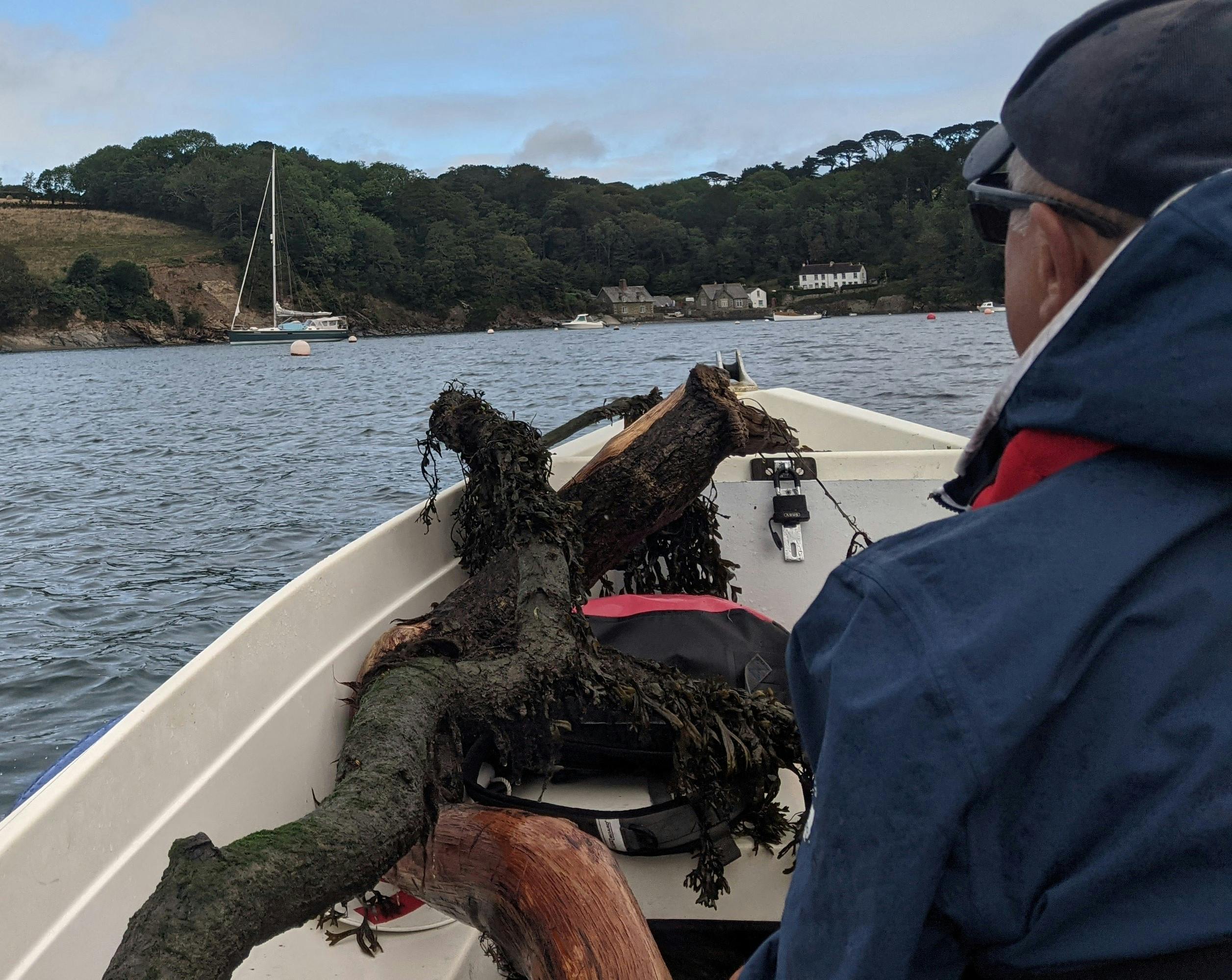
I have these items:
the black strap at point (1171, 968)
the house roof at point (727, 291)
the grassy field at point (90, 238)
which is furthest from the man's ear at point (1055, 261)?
the house roof at point (727, 291)

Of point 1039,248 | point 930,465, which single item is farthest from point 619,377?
point 1039,248

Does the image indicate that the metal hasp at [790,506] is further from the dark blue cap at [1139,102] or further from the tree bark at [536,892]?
the dark blue cap at [1139,102]

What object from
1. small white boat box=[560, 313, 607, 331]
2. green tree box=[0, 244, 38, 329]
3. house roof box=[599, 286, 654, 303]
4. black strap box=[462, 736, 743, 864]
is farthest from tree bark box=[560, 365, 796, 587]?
house roof box=[599, 286, 654, 303]

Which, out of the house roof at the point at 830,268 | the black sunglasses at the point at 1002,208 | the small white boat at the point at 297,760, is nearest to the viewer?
the black sunglasses at the point at 1002,208

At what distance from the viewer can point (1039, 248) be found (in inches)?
30.3

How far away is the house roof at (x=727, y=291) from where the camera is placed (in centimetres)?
10675

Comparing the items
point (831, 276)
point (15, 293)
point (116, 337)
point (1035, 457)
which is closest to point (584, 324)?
point (831, 276)

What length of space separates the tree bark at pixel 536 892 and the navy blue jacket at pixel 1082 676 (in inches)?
42.2

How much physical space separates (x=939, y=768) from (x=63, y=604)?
882cm

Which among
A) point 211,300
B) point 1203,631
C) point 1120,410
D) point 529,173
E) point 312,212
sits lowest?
point 1203,631

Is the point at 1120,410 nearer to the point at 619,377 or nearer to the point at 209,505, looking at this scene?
the point at 209,505

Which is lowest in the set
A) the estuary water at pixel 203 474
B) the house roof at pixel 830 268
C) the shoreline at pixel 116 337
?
the estuary water at pixel 203 474

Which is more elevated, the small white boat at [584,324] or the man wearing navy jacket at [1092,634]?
the small white boat at [584,324]

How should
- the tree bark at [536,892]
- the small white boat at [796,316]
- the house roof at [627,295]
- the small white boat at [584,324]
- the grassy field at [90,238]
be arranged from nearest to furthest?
the tree bark at [536,892] → the grassy field at [90,238] → the small white boat at [584,324] → the small white boat at [796,316] → the house roof at [627,295]
